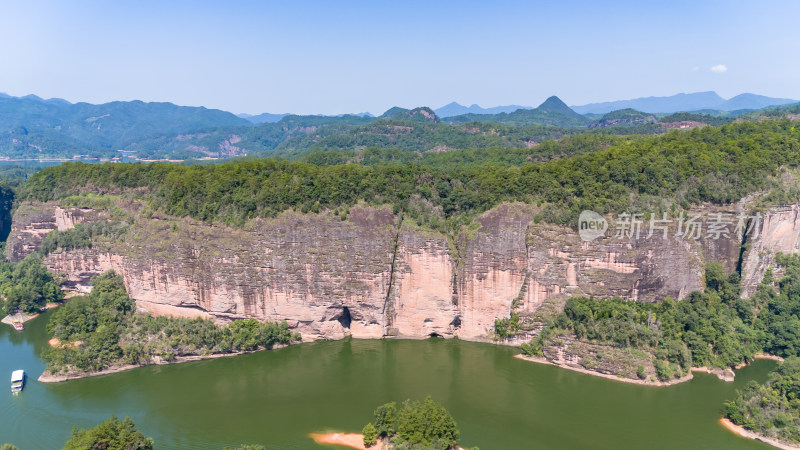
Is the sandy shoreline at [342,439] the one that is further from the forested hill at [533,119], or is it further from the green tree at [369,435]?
the forested hill at [533,119]

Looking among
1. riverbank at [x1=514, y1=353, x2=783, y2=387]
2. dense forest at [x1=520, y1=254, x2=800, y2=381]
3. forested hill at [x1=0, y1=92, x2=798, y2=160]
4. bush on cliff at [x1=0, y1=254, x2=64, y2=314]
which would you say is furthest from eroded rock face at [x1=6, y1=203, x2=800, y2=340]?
forested hill at [x1=0, y1=92, x2=798, y2=160]

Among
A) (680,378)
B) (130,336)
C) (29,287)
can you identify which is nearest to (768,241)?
(680,378)

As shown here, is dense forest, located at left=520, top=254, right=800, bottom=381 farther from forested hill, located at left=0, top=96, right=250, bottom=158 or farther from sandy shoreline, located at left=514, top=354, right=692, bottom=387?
forested hill, located at left=0, top=96, right=250, bottom=158

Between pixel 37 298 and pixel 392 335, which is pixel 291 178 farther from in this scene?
pixel 37 298

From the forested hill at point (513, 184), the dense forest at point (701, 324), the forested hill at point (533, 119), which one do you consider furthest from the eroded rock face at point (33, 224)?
the forested hill at point (533, 119)

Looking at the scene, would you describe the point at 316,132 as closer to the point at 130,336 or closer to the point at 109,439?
the point at 130,336

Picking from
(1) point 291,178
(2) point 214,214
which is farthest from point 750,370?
(2) point 214,214
